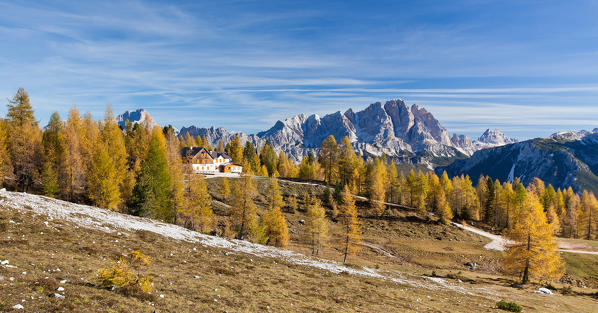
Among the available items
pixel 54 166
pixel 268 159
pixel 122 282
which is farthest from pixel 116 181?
pixel 268 159

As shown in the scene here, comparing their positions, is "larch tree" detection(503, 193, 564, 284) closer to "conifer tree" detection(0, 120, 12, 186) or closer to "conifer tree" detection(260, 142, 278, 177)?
"conifer tree" detection(0, 120, 12, 186)

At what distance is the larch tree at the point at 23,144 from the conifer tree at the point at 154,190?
67.9ft

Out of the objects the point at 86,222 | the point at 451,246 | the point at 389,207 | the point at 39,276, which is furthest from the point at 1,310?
the point at 389,207

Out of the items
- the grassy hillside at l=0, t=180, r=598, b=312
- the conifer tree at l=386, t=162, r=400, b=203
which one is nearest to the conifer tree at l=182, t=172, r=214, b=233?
the grassy hillside at l=0, t=180, r=598, b=312

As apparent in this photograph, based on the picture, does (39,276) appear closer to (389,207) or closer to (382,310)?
(382,310)

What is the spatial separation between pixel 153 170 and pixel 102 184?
8.23m

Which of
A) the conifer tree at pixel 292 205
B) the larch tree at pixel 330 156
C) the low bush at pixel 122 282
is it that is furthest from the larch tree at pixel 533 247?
the larch tree at pixel 330 156

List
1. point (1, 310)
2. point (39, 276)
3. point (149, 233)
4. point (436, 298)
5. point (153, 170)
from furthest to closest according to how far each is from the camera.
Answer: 1. point (153, 170)
2. point (149, 233)
3. point (436, 298)
4. point (39, 276)
5. point (1, 310)

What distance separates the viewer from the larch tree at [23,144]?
51094mm

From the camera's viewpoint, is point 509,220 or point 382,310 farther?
point 509,220

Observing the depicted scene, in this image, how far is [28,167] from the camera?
170ft

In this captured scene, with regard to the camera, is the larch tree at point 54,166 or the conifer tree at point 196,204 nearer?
the larch tree at point 54,166

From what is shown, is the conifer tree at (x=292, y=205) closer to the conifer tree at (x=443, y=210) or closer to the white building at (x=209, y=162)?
the white building at (x=209, y=162)

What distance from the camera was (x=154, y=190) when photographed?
50156 millimetres
